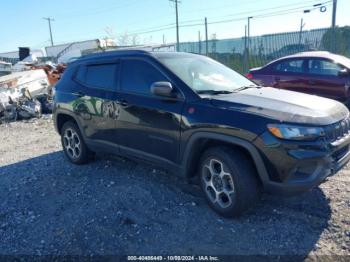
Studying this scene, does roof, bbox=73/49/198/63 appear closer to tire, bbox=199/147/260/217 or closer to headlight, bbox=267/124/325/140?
tire, bbox=199/147/260/217

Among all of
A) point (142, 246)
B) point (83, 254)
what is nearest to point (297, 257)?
point (142, 246)

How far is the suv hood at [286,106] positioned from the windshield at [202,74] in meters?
0.29

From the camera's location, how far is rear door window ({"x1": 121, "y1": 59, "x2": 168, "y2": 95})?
13.5 ft

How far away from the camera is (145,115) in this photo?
13.5 ft

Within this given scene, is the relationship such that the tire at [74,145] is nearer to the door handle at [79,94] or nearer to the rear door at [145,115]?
the door handle at [79,94]

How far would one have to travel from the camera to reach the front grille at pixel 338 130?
3.22 m

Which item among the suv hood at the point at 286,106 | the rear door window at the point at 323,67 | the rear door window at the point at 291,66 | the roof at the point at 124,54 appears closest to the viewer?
the suv hood at the point at 286,106

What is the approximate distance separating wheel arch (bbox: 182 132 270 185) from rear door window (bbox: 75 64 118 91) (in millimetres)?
1586

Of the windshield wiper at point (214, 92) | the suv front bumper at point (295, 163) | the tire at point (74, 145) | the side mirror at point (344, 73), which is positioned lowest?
the tire at point (74, 145)

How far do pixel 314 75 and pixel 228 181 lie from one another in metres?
5.53

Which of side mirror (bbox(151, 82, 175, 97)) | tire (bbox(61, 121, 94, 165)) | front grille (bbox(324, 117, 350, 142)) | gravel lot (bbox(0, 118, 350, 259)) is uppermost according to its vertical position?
side mirror (bbox(151, 82, 175, 97))

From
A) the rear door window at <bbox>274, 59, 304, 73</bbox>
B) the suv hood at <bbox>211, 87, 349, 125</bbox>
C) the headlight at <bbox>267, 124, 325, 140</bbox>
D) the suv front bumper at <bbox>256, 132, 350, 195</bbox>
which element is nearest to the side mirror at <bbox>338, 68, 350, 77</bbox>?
the rear door window at <bbox>274, 59, 304, 73</bbox>

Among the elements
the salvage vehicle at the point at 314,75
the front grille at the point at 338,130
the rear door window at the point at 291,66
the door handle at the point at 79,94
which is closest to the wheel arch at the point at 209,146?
the front grille at the point at 338,130

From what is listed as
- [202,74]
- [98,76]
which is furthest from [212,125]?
[98,76]
